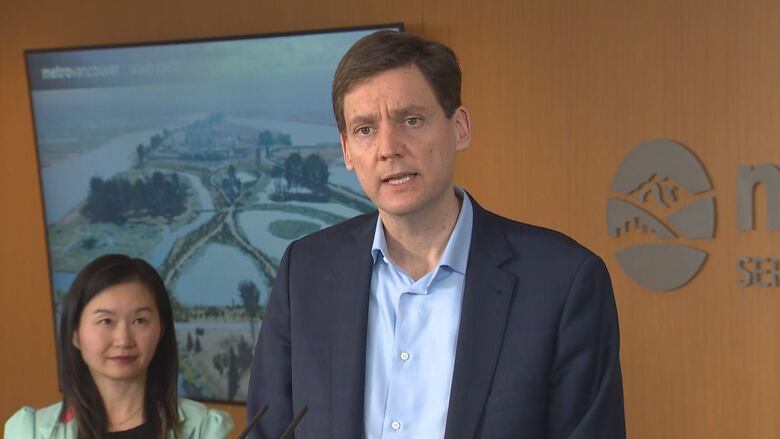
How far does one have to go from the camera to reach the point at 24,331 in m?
4.55

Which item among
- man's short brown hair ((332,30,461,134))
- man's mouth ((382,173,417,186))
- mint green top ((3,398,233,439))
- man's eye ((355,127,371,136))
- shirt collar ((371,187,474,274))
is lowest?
mint green top ((3,398,233,439))

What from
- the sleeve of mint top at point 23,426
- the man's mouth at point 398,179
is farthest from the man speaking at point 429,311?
the sleeve of mint top at point 23,426

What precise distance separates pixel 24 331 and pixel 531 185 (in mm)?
2423

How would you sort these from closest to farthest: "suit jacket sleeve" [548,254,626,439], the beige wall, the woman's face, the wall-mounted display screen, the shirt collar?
"suit jacket sleeve" [548,254,626,439], the shirt collar, the woman's face, the beige wall, the wall-mounted display screen

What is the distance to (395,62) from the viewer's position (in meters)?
1.49

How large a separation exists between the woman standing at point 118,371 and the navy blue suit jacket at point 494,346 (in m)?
0.95

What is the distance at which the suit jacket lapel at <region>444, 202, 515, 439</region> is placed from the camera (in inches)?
56.7

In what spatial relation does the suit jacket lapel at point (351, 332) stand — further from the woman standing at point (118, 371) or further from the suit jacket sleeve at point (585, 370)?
the woman standing at point (118, 371)

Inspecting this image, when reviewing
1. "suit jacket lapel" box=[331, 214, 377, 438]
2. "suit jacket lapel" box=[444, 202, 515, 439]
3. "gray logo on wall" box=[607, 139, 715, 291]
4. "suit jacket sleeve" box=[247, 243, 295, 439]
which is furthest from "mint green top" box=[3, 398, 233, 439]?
"gray logo on wall" box=[607, 139, 715, 291]

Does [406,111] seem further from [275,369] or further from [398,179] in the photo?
[275,369]

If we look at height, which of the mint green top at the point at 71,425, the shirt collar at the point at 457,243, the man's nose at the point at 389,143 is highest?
the man's nose at the point at 389,143

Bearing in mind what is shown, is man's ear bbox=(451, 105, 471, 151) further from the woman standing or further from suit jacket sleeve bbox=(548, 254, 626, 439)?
the woman standing

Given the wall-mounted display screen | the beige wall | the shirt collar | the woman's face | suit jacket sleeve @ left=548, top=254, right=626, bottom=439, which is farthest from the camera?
the wall-mounted display screen

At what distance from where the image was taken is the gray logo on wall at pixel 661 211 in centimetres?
331
